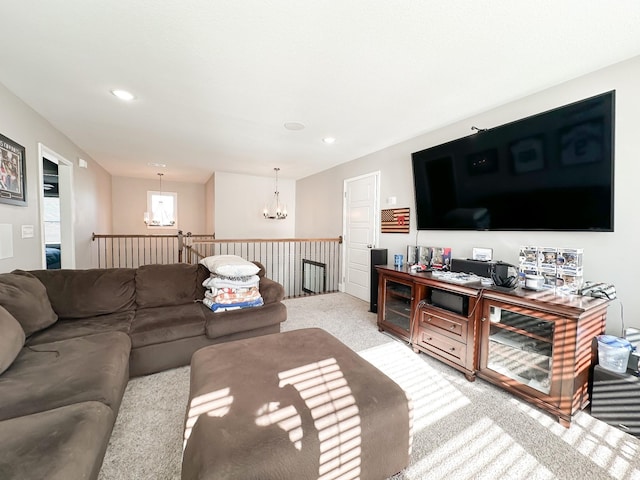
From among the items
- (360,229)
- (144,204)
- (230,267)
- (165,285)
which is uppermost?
(144,204)

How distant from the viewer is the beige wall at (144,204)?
22.0ft

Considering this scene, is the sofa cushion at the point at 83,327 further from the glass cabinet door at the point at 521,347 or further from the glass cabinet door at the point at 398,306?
the glass cabinet door at the point at 521,347

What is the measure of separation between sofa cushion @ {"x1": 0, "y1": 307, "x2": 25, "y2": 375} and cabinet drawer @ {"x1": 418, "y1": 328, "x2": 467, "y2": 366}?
2.94 metres

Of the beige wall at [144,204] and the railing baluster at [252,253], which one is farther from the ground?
the beige wall at [144,204]

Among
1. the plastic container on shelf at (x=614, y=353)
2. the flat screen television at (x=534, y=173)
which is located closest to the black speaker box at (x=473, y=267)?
the flat screen television at (x=534, y=173)

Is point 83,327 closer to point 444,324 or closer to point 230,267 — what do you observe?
point 230,267

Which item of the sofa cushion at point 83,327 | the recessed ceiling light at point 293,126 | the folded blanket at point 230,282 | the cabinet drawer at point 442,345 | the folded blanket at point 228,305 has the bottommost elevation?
the cabinet drawer at point 442,345

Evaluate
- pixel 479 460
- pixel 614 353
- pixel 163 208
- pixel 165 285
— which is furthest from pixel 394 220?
pixel 163 208

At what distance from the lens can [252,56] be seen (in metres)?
1.91

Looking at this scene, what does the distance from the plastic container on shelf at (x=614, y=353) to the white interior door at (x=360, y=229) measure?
2743mm

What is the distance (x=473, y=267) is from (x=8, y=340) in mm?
3416

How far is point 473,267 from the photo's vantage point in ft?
8.52

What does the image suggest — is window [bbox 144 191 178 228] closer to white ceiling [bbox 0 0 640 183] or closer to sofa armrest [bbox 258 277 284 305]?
white ceiling [bbox 0 0 640 183]

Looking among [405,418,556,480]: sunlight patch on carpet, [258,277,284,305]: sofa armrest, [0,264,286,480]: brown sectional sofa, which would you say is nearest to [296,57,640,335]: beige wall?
[405,418,556,480]: sunlight patch on carpet
